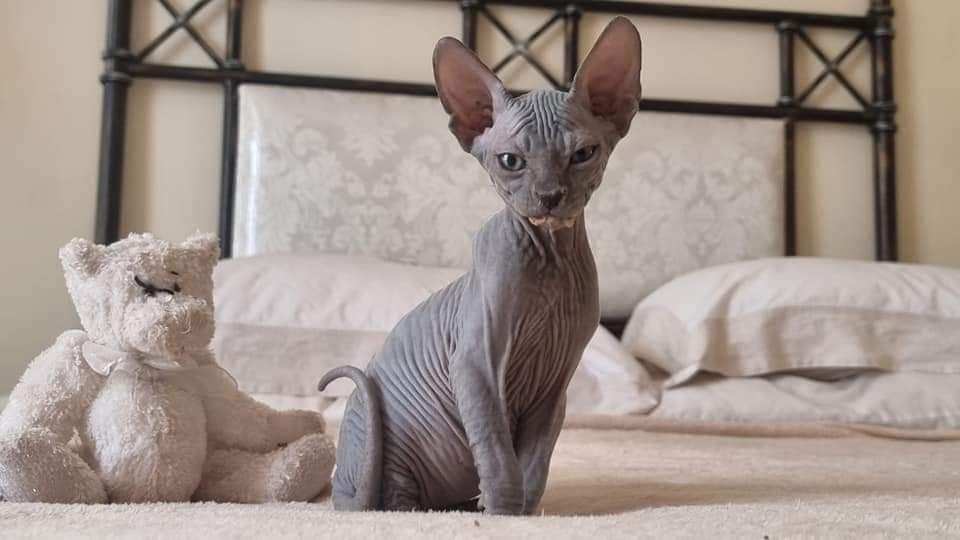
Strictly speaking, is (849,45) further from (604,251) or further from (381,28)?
(381,28)

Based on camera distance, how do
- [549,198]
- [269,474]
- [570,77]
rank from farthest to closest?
[570,77], [269,474], [549,198]

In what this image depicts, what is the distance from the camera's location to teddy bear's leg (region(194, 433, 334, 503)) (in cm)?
93

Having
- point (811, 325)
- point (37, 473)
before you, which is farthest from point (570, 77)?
point (37, 473)

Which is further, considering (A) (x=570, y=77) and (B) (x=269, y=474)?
(A) (x=570, y=77)

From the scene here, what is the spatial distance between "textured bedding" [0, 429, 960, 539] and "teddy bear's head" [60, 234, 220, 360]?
0.16m

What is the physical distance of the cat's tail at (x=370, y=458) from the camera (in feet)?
2.57

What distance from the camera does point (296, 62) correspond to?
2229 millimetres

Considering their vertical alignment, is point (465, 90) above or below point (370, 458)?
above

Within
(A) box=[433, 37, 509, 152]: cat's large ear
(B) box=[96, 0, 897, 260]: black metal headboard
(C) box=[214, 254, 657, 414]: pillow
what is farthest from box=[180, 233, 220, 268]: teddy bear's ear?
(B) box=[96, 0, 897, 260]: black metal headboard

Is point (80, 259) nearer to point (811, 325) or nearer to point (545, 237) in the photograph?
point (545, 237)

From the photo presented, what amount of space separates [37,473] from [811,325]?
4.63 feet

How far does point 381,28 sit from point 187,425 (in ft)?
5.17

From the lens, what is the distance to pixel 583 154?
728 millimetres

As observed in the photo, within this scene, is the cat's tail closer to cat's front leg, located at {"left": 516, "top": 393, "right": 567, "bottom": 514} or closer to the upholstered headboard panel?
cat's front leg, located at {"left": 516, "top": 393, "right": 567, "bottom": 514}
